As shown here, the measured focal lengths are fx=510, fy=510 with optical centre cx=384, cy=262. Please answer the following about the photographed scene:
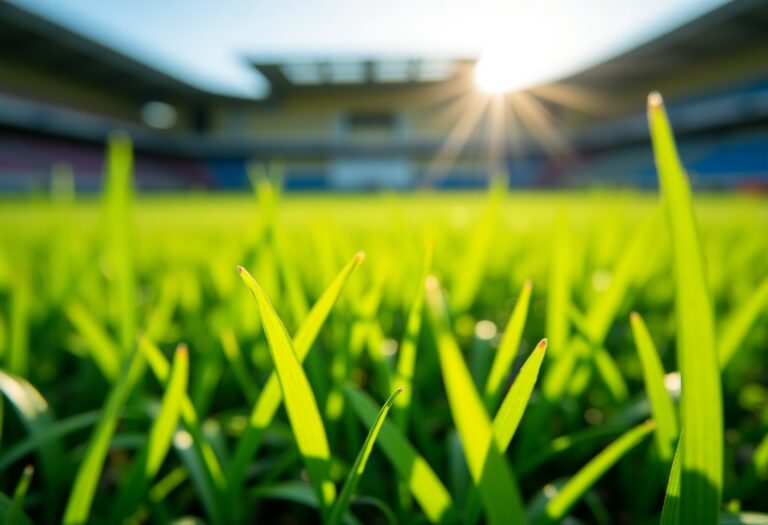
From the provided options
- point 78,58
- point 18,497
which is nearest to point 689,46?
point 18,497

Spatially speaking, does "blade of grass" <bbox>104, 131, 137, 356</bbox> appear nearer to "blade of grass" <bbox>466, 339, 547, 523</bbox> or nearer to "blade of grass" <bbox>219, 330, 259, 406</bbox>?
"blade of grass" <bbox>219, 330, 259, 406</bbox>

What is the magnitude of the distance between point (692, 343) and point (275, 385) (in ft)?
0.33

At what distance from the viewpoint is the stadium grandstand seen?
33.6 feet

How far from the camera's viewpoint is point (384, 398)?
0.81ft

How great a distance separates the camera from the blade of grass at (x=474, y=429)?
91mm

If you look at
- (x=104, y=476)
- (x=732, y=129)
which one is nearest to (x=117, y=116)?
(x=732, y=129)

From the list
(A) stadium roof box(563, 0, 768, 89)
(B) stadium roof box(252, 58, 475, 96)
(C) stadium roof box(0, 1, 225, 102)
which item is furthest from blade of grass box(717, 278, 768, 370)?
(B) stadium roof box(252, 58, 475, 96)

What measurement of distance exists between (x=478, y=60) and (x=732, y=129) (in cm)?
668

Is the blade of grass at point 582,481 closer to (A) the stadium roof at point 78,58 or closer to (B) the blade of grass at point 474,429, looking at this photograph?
(B) the blade of grass at point 474,429

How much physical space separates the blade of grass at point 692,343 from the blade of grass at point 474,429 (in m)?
0.03

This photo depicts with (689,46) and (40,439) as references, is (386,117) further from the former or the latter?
(40,439)

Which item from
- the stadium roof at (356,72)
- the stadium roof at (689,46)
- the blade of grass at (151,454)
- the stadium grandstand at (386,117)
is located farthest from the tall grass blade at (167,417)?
the stadium roof at (356,72)

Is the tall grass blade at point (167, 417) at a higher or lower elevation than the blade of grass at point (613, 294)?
lower

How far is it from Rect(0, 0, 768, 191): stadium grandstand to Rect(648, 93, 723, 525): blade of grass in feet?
31.3
